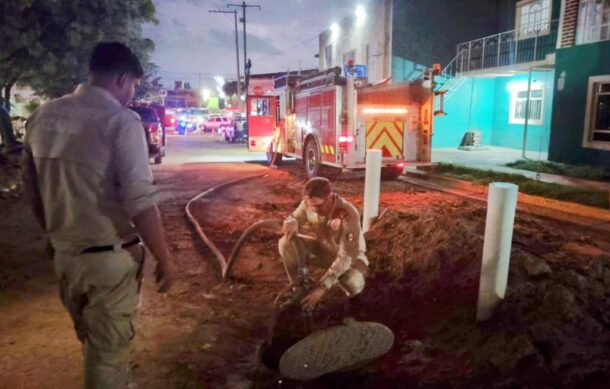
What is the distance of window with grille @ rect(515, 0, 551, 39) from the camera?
17.4 metres

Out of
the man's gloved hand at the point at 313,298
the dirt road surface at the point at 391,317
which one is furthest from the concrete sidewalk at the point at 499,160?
the man's gloved hand at the point at 313,298

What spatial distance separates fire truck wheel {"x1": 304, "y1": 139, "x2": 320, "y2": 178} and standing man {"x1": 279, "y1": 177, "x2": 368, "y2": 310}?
7.58 metres

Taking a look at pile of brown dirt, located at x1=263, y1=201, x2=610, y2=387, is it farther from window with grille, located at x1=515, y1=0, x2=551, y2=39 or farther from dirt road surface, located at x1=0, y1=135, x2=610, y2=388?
window with grille, located at x1=515, y1=0, x2=551, y2=39

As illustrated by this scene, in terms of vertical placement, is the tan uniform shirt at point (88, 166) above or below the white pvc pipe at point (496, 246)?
above

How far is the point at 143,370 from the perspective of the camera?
3.43m

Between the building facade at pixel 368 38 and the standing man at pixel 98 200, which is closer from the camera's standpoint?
the standing man at pixel 98 200

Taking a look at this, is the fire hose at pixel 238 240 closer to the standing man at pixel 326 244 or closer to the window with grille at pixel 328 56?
the standing man at pixel 326 244

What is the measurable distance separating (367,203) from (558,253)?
2.17 metres

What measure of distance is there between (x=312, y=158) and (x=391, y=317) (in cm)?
842

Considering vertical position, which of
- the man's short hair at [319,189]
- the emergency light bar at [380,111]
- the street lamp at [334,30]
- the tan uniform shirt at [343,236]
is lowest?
the tan uniform shirt at [343,236]

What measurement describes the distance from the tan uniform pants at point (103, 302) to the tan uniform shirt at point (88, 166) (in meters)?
0.08

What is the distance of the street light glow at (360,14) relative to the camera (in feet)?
77.4

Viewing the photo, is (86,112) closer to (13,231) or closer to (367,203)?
(367,203)

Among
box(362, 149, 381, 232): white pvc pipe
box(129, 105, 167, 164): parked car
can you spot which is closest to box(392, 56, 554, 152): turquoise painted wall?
box(129, 105, 167, 164): parked car
